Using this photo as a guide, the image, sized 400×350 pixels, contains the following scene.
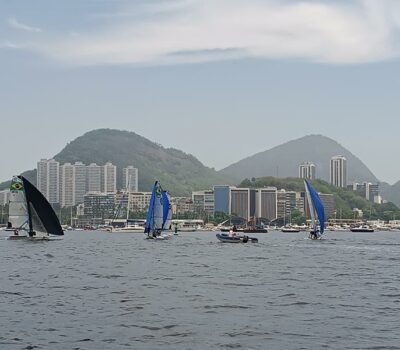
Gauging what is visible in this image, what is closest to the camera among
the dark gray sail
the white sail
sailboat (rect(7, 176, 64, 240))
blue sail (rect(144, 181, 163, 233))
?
the dark gray sail

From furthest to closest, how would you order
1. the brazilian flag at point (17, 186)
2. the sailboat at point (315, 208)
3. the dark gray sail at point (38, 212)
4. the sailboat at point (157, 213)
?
the sailboat at point (315, 208)
the sailboat at point (157, 213)
the brazilian flag at point (17, 186)
the dark gray sail at point (38, 212)

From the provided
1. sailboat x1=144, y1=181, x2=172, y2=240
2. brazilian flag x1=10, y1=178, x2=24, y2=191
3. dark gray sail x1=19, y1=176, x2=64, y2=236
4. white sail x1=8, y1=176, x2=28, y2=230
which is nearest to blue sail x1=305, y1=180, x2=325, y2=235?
sailboat x1=144, y1=181, x2=172, y2=240

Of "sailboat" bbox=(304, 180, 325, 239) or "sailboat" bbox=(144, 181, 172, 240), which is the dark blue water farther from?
"sailboat" bbox=(304, 180, 325, 239)

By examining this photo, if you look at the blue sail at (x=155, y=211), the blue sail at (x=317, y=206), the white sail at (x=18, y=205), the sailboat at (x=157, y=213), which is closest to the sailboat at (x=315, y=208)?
the blue sail at (x=317, y=206)

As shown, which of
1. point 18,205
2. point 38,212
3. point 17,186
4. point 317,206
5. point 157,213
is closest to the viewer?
point 38,212

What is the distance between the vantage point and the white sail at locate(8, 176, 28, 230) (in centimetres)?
12238

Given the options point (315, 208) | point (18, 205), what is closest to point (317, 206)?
point (315, 208)

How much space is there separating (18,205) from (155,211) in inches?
1021

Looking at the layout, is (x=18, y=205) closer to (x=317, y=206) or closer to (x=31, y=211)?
(x=31, y=211)

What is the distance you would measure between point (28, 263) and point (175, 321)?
3867 centimetres

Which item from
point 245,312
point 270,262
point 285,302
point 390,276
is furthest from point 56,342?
point 270,262

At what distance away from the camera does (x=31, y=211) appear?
390 feet

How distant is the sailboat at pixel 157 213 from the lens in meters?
138

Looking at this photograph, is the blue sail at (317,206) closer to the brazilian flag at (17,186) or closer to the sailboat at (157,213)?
the sailboat at (157,213)
